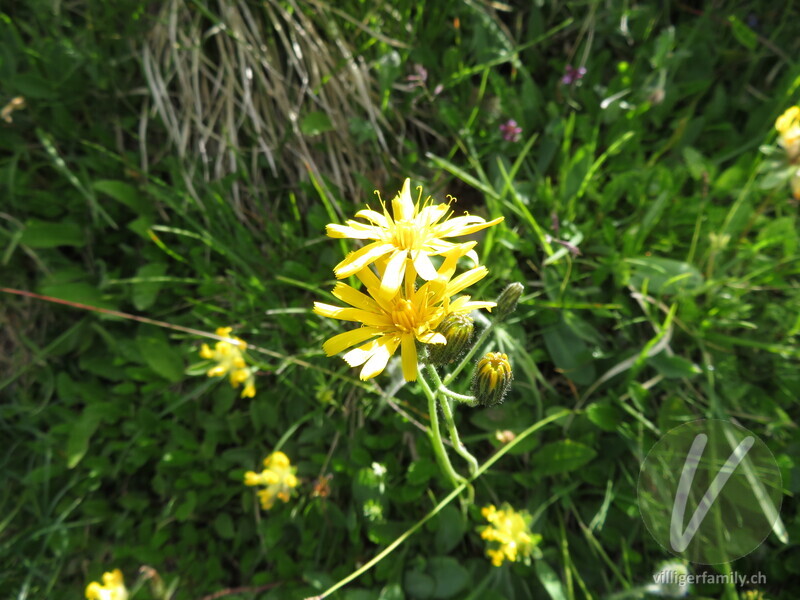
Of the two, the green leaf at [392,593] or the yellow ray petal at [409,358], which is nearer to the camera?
the yellow ray petal at [409,358]

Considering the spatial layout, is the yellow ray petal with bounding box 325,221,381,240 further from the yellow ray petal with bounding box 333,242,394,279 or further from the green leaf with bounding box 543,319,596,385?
the green leaf with bounding box 543,319,596,385

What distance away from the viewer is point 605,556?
6.47 ft

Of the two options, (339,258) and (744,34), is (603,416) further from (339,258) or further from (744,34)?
(744,34)

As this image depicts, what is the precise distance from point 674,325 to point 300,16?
85.5 inches

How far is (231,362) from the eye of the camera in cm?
222

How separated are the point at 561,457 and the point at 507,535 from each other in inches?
14.5

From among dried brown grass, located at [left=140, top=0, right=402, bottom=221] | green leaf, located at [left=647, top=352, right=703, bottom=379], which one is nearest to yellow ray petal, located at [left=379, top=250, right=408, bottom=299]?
dried brown grass, located at [left=140, top=0, right=402, bottom=221]

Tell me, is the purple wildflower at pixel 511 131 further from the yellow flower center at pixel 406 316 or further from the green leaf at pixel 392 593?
the green leaf at pixel 392 593

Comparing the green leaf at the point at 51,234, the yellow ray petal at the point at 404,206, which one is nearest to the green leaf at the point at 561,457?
the yellow ray petal at the point at 404,206

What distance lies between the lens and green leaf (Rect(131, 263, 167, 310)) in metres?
2.50

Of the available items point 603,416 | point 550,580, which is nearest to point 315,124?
point 603,416

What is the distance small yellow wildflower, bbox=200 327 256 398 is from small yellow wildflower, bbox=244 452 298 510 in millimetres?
300

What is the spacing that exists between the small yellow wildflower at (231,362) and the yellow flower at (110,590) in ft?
2.92

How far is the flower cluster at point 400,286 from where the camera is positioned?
1339mm
